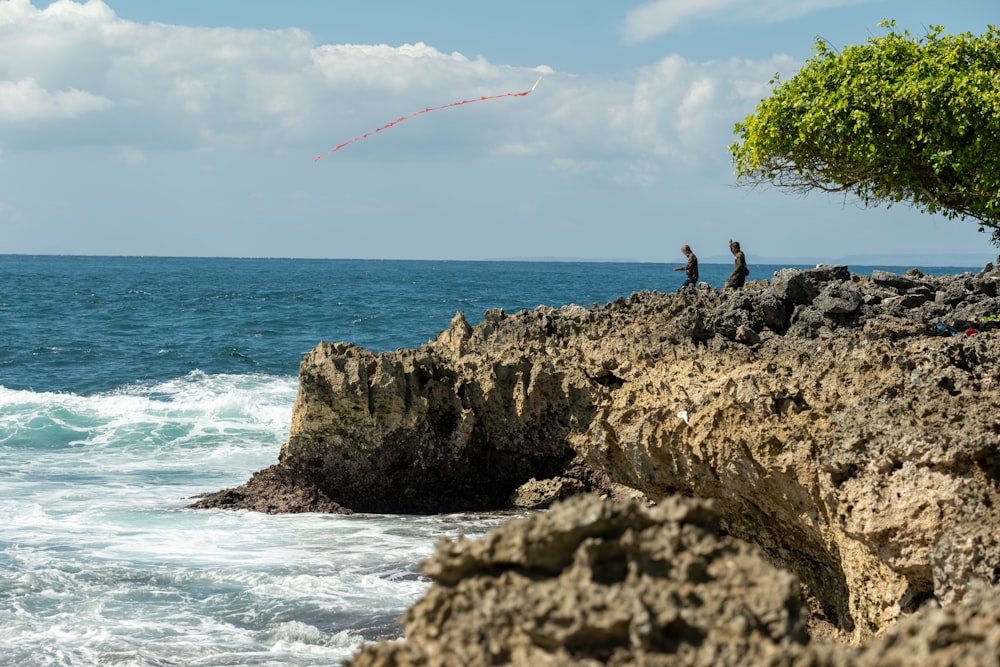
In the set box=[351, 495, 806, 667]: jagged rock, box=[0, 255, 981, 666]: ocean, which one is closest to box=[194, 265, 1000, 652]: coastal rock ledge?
box=[351, 495, 806, 667]: jagged rock

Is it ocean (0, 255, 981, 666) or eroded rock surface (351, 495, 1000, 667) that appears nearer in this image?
eroded rock surface (351, 495, 1000, 667)

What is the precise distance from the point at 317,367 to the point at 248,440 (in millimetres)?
6853

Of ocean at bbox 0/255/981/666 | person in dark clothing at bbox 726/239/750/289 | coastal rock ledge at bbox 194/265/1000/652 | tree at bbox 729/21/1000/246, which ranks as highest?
tree at bbox 729/21/1000/246

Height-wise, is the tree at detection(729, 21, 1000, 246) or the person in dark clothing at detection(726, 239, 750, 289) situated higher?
the tree at detection(729, 21, 1000, 246)

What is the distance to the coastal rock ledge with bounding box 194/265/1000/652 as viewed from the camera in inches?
243

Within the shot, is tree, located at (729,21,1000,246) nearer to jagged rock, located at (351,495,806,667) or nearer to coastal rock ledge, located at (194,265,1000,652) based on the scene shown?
coastal rock ledge, located at (194,265,1000,652)

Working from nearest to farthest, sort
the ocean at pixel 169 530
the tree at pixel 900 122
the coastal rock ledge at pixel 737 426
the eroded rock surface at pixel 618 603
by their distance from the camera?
the eroded rock surface at pixel 618 603 → the coastal rock ledge at pixel 737 426 → the ocean at pixel 169 530 → the tree at pixel 900 122

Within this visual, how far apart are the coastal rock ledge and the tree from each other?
160 centimetres

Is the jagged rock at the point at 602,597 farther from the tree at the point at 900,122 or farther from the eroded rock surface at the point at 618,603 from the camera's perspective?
the tree at the point at 900,122

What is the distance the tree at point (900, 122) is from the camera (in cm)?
1377

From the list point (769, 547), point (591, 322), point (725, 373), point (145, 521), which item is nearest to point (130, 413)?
point (145, 521)

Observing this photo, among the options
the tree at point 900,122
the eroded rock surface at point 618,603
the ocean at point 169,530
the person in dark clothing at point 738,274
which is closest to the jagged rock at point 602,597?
the eroded rock surface at point 618,603

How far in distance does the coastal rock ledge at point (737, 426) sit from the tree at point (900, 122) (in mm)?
1605

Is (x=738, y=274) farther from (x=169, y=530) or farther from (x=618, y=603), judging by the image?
(x=618, y=603)
